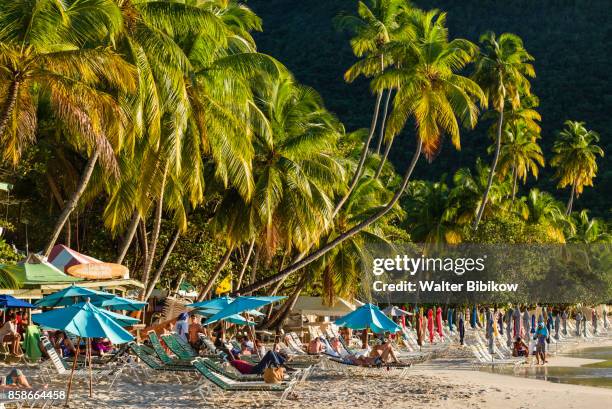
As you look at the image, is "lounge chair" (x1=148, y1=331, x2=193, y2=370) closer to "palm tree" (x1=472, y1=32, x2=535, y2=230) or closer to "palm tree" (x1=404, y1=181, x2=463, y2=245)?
"palm tree" (x1=472, y1=32, x2=535, y2=230)

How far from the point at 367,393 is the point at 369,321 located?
3406 mm

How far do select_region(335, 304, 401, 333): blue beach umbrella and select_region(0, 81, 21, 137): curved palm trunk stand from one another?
901cm

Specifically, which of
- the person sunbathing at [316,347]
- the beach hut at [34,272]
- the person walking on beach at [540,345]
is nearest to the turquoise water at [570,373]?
the person walking on beach at [540,345]

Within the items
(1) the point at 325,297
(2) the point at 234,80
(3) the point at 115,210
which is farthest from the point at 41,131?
(1) the point at 325,297

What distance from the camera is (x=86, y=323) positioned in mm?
12297

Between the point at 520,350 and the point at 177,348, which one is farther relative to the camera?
the point at 520,350

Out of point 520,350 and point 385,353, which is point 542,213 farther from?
point 385,353

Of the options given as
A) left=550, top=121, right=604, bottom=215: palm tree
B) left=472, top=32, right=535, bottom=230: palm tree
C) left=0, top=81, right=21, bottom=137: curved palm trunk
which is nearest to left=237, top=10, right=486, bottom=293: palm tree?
left=0, top=81, right=21, bottom=137: curved palm trunk

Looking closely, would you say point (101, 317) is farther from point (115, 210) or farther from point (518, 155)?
point (518, 155)

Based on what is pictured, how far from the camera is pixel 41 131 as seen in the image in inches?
885

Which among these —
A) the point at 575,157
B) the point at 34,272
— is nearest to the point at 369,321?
the point at 34,272

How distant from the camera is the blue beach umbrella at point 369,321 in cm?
1947

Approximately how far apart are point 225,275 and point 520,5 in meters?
86.9

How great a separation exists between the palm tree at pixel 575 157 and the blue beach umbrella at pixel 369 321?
43.0m
